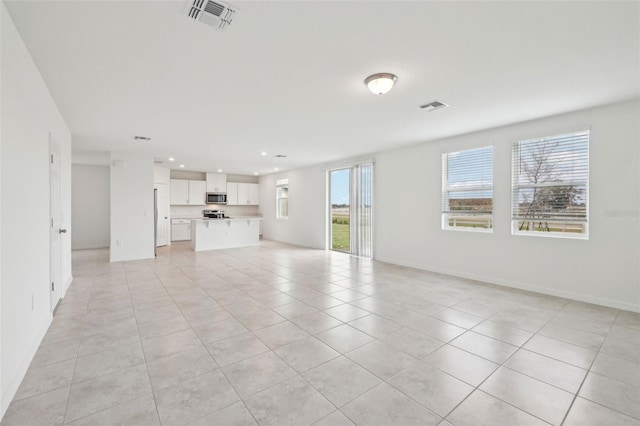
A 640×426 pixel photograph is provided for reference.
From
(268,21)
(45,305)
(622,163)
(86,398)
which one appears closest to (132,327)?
(45,305)

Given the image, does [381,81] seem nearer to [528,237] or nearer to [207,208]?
[528,237]

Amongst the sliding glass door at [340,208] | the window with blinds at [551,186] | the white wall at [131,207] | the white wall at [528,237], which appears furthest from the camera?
the sliding glass door at [340,208]

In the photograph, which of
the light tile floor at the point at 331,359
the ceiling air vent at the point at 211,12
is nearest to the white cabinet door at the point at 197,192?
the light tile floor at the point at 331,359

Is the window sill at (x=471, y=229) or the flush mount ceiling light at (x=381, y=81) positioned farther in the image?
the window sill at (x=471, y=229)

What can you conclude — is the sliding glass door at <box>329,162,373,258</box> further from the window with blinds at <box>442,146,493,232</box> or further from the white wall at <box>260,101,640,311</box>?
the window with blinds at <box>442,146,493,232</box>

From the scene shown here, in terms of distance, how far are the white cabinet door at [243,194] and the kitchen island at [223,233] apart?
2401 millimetres

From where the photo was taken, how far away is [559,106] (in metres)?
3.67

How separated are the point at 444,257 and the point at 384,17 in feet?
15.0

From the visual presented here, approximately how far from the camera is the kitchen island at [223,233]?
824 centimetres

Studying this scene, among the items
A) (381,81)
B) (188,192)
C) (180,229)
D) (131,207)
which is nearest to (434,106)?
(381,81)

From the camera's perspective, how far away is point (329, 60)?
2.55m

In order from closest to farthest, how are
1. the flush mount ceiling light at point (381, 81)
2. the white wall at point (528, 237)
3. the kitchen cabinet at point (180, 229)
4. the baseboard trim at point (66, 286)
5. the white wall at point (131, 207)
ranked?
the flush mount ceiling light at point (381, 81) → the white wall at point (528, 237) → the baseboard trim at point (66, 286) → the white wall at point (131, 207) → the kitchen cabinet at point (180, 229)

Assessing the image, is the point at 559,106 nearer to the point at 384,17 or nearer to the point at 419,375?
the point at 384,17

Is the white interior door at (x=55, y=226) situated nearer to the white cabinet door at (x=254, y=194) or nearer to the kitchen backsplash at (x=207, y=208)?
the kitchen backsplash at (x=207, y=208)
